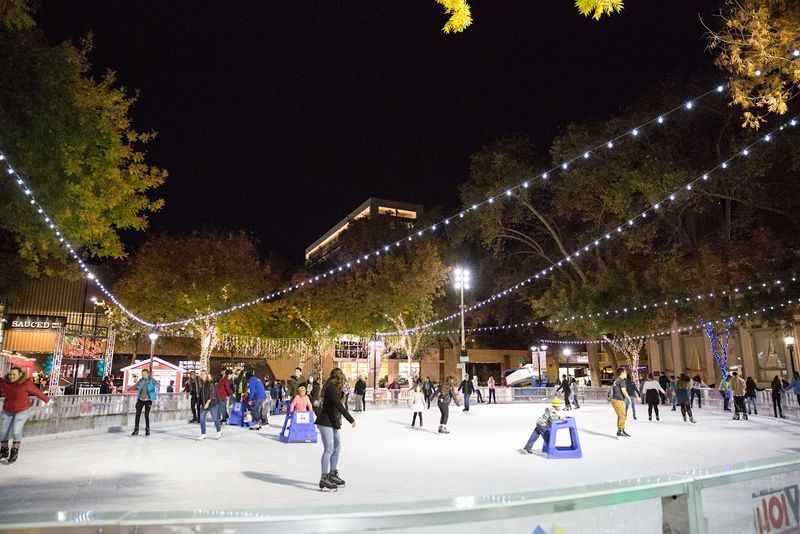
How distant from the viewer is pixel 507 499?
2.27 metres

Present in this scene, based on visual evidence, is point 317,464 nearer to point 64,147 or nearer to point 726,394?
point 64,147

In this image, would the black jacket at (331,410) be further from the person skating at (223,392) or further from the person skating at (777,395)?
the person skating at (777,395)

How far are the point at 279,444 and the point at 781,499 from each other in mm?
10153

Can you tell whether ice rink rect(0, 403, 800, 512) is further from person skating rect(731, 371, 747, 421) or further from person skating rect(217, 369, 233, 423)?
person skating rect(731, 371, 747, 421)

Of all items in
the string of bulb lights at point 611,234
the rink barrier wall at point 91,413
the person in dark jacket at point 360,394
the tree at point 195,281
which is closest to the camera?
the rink barrier wall at point 91,413

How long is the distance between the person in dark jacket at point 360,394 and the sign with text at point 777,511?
65.0 ft

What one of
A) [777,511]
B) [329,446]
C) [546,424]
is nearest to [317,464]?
[329,446]

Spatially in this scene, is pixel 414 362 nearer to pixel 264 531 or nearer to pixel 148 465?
pixel 148 465

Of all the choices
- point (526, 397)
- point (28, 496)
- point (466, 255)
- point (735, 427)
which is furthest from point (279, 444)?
point (466, 255)

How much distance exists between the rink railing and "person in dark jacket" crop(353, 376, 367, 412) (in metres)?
20.1

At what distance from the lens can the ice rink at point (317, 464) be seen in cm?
670

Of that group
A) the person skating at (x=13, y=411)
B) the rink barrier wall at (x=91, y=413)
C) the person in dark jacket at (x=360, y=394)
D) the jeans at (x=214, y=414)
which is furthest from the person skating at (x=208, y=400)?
the person in dark jacket at (x=360, y=394)

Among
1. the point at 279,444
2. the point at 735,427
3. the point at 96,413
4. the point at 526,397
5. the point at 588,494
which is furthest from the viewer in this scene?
the point at 526,397

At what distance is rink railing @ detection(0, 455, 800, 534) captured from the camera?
1965 mm
